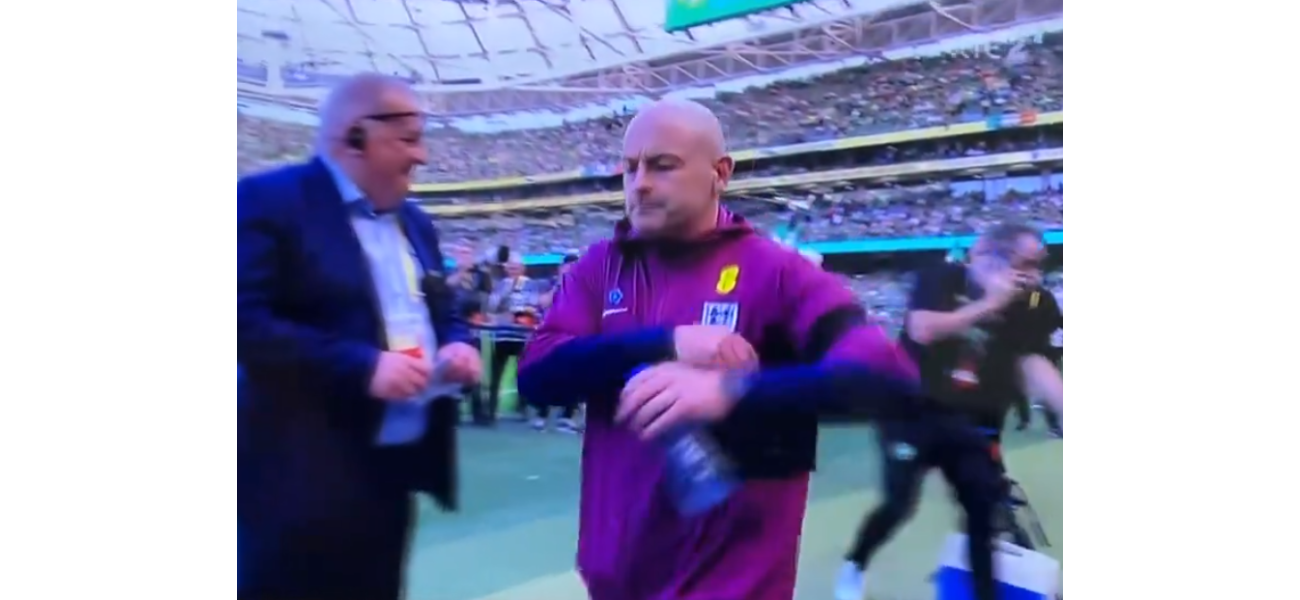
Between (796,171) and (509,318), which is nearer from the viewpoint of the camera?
(796,171)

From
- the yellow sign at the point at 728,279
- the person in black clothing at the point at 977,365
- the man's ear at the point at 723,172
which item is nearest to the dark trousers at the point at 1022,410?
the person in black clothing at the point at 977,365

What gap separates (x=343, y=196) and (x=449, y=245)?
8.7 inches

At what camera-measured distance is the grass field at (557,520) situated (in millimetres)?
1775

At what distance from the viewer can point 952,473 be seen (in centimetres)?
177

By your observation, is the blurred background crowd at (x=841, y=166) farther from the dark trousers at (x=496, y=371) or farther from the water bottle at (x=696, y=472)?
the water bottle at (x=696, y=472)

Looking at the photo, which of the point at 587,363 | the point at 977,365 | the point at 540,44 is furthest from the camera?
the point at 540,44

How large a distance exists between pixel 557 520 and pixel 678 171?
691mm

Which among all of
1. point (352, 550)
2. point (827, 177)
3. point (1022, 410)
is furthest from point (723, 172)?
point (352, 550)

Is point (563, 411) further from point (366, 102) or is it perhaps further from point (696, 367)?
point (366, 102)

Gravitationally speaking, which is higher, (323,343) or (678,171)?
(678,171)

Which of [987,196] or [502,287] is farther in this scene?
[502,287]

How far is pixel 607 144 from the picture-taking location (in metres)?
1.90
